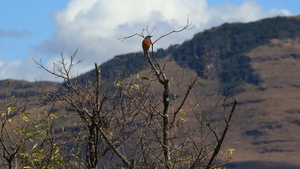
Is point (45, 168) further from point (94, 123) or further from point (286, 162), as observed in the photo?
point (286, 162)

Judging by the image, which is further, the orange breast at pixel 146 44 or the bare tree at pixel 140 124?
the orange breast at pixel 146 44

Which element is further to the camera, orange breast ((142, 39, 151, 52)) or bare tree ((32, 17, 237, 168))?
orange breast ((142, 39, 151, 52))

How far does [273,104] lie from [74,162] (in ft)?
607

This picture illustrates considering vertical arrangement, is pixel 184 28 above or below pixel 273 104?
above

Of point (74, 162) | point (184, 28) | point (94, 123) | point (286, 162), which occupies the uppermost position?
point (184, 28)

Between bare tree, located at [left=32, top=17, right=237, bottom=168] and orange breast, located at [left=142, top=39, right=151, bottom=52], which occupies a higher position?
orange breast, located at [left=142, top=39, right=151, bottom=52]

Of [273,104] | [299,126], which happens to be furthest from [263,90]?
[299,126]

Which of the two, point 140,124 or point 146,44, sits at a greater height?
point 146,44

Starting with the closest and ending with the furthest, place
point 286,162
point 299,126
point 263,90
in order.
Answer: point 286,162
point 299,126
point 263,90

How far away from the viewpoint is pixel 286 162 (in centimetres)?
16012

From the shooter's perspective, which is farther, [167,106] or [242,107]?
[242,107]

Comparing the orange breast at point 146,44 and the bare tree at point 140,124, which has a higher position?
the orange breast at point 146,44

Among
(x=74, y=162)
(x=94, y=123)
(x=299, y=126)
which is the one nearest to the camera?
(x=94, y=123)

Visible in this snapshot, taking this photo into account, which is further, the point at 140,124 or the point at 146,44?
the point at 146,44
